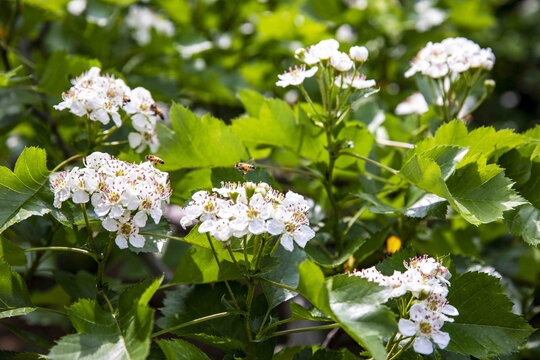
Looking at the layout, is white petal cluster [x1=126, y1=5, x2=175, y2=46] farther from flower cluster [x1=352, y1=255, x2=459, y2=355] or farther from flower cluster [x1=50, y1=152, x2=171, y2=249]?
flower cluster [x1=352, y1=255, x2=459, y2=355]

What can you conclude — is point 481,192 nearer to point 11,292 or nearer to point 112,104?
point 112,104

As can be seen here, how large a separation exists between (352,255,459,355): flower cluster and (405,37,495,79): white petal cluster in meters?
0.62

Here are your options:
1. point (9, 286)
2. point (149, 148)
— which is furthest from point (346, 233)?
point (9, 286)

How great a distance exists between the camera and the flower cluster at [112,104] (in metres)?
1.23

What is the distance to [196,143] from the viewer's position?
1.35 metres

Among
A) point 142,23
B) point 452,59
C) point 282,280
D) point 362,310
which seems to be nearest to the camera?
point 362,310

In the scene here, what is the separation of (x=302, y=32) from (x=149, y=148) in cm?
120

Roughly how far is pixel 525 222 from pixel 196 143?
2.55 feet

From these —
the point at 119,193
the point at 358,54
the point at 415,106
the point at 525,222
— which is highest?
the point at 358,54

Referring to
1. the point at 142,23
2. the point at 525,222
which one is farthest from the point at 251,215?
the point at 142,23

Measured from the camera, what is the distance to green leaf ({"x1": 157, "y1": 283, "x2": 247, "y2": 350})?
3.84ft

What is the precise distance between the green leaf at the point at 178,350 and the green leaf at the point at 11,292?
11.6 inches

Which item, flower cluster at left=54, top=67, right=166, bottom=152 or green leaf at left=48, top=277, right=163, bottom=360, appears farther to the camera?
flower cluster at left=54, top=67, right=166, bottom=152

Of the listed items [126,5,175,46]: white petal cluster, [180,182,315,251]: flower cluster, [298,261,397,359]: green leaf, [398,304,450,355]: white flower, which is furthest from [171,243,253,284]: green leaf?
[126,5,175,46]: white petal cluster
